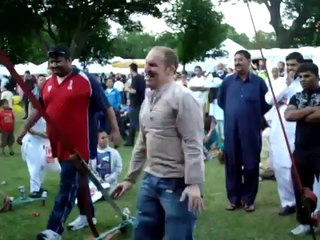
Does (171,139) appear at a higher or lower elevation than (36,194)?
higher

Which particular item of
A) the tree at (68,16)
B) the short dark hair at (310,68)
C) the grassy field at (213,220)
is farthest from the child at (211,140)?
the tree at (68,16)

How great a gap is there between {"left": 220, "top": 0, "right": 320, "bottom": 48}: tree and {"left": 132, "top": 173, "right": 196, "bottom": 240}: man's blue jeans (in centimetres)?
4021

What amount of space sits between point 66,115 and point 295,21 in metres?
42.1

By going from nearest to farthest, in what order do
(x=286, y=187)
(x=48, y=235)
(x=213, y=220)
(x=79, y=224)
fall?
(x=48, y=235) < (x=79, y=224) < (x=213, y=220) < (x=286, y=187)

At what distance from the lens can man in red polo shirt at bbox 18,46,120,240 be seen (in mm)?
6707

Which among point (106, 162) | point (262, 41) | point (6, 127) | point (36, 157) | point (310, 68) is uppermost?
point (262, 41)

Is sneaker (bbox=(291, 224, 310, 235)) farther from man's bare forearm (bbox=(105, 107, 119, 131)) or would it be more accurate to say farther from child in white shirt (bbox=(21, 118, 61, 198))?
child in white shirt (bbox=(21, 118, 61, 198))

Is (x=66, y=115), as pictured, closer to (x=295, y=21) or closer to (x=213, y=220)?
(x=213, y=220)

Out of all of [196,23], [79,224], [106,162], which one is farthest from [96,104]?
[196,23]

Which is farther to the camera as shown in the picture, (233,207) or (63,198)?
(233,207)

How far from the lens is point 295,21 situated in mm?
47156

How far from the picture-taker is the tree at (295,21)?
4506cm

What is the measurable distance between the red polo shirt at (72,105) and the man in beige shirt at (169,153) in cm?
167

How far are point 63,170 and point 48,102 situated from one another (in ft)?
2.17
